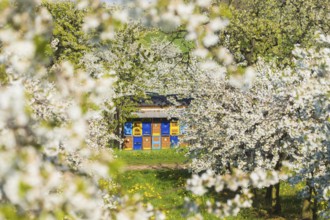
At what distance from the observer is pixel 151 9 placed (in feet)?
12.9

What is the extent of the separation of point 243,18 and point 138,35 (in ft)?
50.6

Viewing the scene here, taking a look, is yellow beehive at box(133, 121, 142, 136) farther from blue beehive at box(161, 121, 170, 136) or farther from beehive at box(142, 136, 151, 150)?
blue beehive at box(161, 121, 170, 136)

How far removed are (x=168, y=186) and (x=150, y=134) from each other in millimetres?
16208

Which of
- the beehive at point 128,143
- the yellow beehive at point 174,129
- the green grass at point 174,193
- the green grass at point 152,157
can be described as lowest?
the green grass at point 174,193

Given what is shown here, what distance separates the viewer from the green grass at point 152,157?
28.4 metres

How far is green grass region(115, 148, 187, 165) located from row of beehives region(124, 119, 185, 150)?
373 cm

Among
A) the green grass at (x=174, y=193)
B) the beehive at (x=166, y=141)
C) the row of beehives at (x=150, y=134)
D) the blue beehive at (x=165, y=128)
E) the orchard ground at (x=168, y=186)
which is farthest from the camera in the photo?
the beehive at (x=166, y=141)

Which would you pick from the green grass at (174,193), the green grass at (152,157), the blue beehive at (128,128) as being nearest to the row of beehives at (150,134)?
the blue beehive at (128,128)

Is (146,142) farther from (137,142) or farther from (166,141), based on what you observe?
(166,141)

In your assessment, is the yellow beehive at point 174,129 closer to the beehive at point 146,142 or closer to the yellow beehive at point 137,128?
the beehive at point 146,142

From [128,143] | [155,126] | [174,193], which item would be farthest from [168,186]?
[128,143]

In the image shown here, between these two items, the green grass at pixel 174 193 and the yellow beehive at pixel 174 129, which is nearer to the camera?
the green grass at pixel 174 193

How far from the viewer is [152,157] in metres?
30.6

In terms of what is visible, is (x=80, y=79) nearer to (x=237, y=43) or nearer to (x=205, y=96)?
(x=205, y=96)
